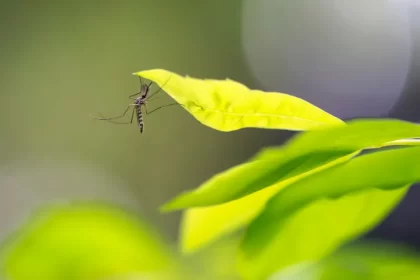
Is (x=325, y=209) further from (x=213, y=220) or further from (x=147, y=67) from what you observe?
(x=147, y=67)

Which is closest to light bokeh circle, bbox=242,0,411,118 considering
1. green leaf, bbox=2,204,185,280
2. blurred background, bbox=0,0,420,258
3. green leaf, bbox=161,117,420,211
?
blurred background, bbox=0,0,420,258

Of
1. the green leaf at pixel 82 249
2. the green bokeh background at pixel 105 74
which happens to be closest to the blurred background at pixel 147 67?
the green bokeh background at pixel 105 74

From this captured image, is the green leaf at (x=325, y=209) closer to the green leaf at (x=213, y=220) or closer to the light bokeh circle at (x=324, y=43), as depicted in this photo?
the green leaf at (x=213, y=220)

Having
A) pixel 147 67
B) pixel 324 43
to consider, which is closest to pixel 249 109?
pixel 147 67

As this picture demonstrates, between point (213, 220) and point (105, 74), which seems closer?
point (213, 220)

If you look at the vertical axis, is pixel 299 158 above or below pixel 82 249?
above

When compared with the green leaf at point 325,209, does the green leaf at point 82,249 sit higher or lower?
lower

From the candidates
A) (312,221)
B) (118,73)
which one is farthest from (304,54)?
(312,221)
